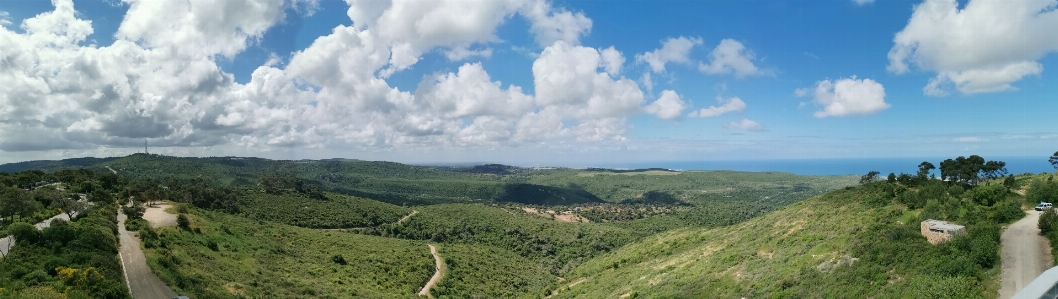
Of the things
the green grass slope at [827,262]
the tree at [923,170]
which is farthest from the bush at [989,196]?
the tree at [923,170]

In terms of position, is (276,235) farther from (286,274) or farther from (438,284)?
(438,284)

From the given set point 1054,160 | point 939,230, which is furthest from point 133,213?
point 1054,160

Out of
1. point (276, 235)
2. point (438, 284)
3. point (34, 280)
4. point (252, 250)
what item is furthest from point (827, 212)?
point (276, 235)

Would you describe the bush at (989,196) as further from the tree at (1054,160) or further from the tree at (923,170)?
the tree at (1054,160)

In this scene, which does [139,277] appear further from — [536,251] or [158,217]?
[536,251]

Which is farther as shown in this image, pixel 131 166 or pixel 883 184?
pixel 131 166

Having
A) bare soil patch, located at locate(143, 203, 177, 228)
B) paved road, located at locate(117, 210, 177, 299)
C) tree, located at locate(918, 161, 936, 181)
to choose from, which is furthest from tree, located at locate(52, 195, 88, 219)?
tree, located at locate(918, 161, 936, 181)
